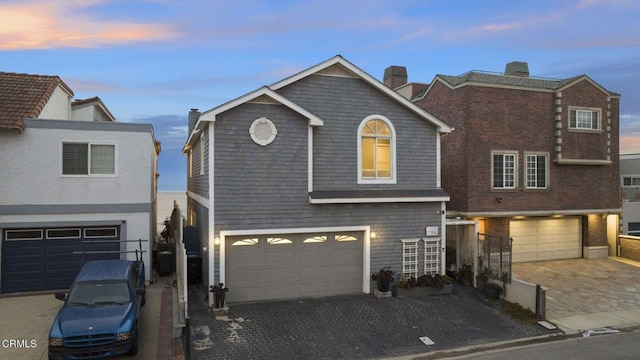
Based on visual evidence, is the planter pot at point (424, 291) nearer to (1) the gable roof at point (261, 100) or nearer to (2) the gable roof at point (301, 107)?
(2) the gable roof at point (301, 107)

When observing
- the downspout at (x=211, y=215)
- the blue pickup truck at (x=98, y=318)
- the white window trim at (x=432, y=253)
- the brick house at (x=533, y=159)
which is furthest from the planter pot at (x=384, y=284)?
the blue pickup truck at (x=98, y=318)

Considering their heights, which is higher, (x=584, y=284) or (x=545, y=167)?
(x=545, y=167)

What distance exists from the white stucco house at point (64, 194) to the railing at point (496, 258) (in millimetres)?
13198

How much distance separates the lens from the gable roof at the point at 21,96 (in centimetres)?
1527

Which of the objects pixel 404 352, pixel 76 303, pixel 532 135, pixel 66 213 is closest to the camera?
pixel 76 303

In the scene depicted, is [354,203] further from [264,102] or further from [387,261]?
[264,102]

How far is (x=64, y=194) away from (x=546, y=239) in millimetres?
22306

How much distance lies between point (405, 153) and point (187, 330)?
10021 millimetres

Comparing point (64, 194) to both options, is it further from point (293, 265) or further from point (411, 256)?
point (411, 256)

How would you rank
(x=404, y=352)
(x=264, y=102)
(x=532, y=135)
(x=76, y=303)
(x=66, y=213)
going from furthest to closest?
(x=532, y=135) → (x=66, y=213) → (x=264, y=102) → (x=404, y=352) → (x=76, y=303)

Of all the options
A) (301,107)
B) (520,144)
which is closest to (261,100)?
(301,107)

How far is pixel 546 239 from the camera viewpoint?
22.5 m

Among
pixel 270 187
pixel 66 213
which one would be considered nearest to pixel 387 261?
pixel 270 187

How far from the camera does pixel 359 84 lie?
16203 mm
